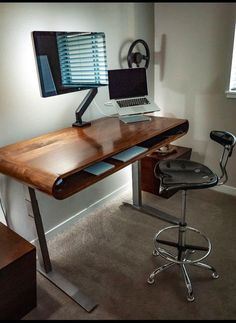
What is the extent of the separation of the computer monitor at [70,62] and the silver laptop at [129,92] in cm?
9

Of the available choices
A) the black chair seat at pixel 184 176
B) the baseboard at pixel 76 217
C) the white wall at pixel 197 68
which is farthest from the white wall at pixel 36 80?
the black chair seat at pixel 184 176

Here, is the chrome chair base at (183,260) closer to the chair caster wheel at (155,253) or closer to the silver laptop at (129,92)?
the chair caster wheel at (155,253)

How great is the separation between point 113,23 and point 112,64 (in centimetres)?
33

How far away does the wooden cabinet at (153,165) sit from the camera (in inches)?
105

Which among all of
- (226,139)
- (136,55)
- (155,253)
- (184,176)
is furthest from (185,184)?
(136,55)

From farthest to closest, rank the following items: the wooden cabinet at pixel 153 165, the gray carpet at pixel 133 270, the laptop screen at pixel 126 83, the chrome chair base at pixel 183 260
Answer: the wooden cabinet at pixel 153 165 → the laptop screen at pixel 126 83 → the chrome chair base at pixel 183 260 → the gray carpet at pixel 133 270

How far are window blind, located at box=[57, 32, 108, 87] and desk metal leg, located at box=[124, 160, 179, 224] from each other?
0.81m

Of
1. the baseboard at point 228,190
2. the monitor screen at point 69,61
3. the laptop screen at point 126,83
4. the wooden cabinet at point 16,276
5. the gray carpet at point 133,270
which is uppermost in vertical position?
the monitor screen at point 69,61

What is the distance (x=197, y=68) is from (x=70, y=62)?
1.37 metres

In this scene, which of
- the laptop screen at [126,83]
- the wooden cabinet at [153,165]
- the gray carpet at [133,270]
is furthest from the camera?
the wooden cabinet at [153,165]

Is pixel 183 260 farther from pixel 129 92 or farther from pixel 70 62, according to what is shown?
pixel 70 62

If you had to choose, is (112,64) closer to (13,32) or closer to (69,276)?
(13,32)

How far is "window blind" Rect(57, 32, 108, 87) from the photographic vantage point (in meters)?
1.78

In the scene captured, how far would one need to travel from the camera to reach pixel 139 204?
2.53 m
